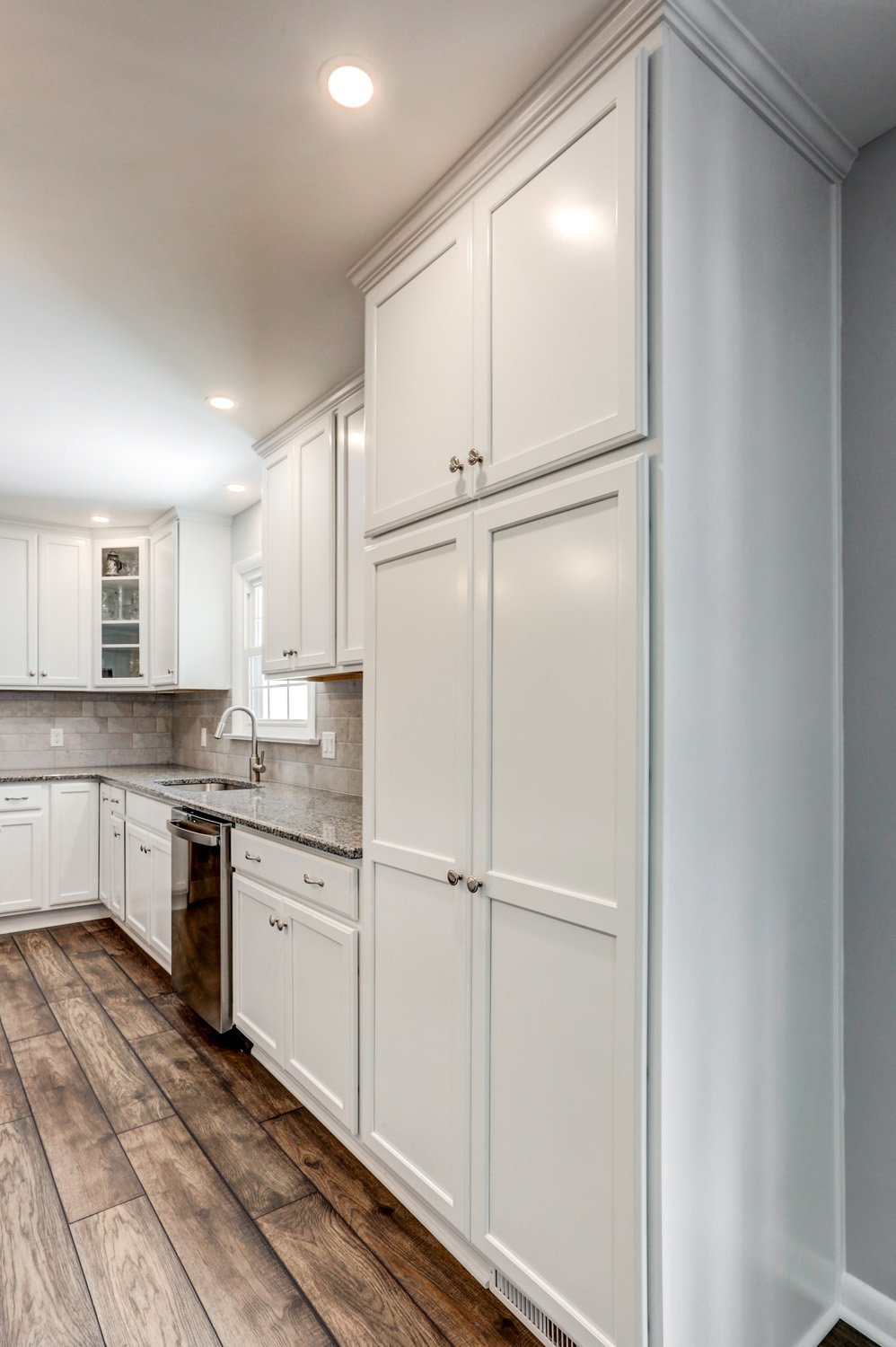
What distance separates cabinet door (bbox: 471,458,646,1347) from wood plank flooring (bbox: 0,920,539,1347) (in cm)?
30

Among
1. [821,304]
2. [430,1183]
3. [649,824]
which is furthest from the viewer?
Answer: [430,1183]

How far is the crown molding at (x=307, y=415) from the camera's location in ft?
8.88

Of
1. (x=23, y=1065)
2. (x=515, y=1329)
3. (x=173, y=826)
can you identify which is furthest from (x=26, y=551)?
(x=515, y=1329)

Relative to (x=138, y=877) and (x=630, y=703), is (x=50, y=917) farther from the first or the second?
(x=630, y=703)

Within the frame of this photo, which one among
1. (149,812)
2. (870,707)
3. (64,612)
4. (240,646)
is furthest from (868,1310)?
(64,612)

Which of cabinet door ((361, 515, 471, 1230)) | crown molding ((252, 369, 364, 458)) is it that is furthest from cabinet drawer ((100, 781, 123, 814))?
cabinet door ((361, 515, 471, 1230))

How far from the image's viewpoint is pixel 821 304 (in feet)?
5.36

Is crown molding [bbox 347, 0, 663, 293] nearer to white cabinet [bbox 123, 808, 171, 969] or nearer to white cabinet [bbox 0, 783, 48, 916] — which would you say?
white cabinet [bbox 123, 808, 171, 969]

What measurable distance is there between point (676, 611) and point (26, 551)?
4.57m

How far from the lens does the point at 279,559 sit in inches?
125

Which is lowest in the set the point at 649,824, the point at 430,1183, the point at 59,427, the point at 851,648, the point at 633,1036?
the point at 430,1183

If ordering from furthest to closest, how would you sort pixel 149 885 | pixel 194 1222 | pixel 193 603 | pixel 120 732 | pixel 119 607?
pixel 120 732
pixel 119 607
pixel 193 603
pixel 149 885
pixel 194 1222

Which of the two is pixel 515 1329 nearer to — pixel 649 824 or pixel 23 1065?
pixel 649 824

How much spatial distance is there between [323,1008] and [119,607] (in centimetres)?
350
